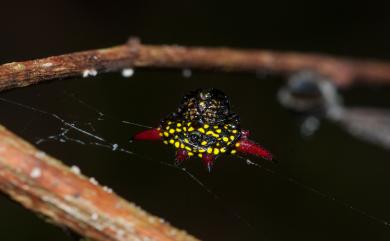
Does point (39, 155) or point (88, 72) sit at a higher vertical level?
point (88, 72)

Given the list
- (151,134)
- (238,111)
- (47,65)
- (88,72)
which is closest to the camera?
(47,65)

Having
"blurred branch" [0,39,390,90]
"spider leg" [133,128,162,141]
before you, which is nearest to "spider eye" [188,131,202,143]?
"spider leg" [133,128,162,141]

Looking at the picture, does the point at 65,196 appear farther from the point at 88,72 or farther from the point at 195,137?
the point at 195,137

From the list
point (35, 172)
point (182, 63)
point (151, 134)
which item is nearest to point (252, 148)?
point (151, 134)

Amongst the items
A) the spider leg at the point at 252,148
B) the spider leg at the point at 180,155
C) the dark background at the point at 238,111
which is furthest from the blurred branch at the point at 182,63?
the dark background at the point at 238,111

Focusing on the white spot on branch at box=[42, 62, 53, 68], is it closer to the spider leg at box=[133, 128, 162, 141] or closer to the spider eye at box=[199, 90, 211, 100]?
the spider leg at box=[133, 128, 162, 141]

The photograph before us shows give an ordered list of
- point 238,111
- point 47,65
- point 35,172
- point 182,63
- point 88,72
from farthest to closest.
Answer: point 238,111, point 182,63, point 88,72, point 47,65, point 35,172

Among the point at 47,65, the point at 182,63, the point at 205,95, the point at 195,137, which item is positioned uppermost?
the point at 182,63
